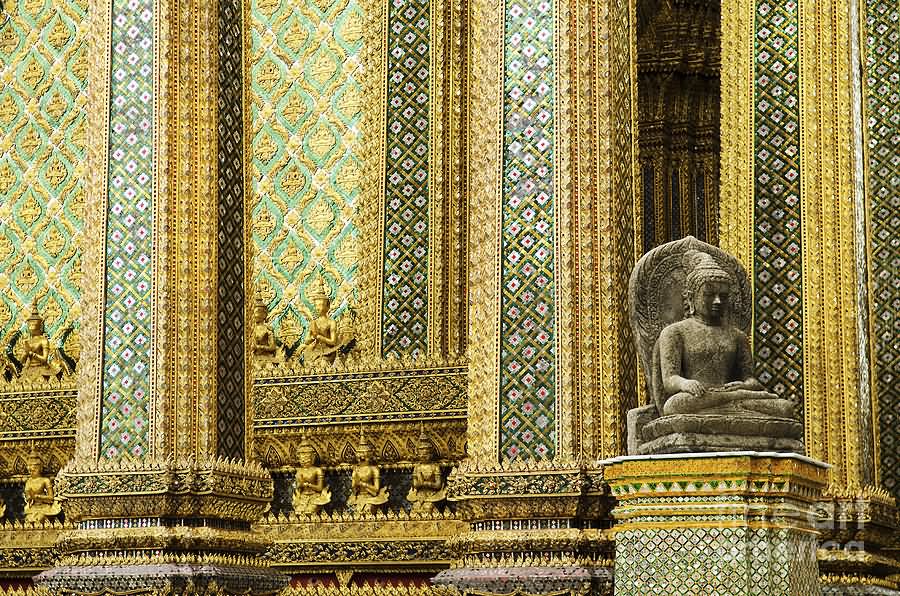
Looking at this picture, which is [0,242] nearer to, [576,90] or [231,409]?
[231,409]

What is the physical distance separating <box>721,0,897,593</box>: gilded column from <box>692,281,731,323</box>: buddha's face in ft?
5.48

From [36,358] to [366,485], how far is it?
11.6 ft

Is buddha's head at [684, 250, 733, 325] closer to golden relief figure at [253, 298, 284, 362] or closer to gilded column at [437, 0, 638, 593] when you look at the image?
gilded column at [437, 0, 638, 593]

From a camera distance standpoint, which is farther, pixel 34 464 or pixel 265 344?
pixel 34 464

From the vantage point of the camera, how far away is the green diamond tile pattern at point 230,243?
459 inches

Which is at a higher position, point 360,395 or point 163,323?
point 163,323

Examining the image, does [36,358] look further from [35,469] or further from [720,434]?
[720,434]

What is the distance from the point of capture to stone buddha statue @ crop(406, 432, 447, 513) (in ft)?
46.2

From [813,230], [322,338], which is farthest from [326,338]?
[813,230]

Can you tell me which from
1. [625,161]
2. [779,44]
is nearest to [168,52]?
[625,161]

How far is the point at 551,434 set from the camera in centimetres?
1068

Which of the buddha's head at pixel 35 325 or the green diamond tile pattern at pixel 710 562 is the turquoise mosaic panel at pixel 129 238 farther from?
the buddha's head at pixel 35 325

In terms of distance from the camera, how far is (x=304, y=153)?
15.5 metres

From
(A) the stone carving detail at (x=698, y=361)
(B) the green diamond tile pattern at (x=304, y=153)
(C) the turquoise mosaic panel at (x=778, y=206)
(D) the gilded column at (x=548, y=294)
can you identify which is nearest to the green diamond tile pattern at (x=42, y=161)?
(B) the green diamond tile pattern at (x=304, y=153)
